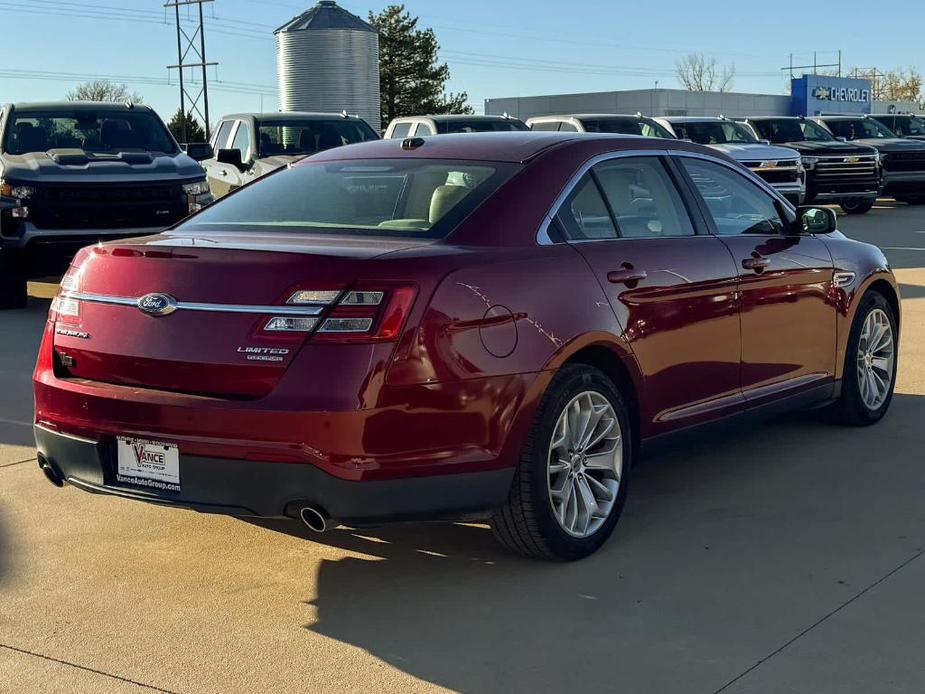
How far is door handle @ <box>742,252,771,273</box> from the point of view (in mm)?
5892

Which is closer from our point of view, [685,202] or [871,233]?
[685,202]

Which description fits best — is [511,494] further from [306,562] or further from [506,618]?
[306,562]

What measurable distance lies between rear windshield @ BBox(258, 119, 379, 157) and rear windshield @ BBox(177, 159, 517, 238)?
10.9 m

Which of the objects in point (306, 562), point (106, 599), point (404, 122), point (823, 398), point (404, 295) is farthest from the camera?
point (404, 122)

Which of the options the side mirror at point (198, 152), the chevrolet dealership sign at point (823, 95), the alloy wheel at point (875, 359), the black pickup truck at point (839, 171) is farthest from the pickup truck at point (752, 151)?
the chevrolet dealership sign at point (823, 95)

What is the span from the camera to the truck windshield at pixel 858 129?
27688 millimetres

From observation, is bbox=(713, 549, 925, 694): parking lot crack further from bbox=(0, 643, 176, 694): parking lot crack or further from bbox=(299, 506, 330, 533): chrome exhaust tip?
bbox=(0, 643, 176, 694): parking lot crack

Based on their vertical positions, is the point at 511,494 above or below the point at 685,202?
below

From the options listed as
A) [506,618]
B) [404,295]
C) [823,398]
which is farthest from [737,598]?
[823,398]

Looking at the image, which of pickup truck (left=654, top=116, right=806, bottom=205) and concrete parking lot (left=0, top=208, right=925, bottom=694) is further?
pickup truck (left=654, top=116, right=806, bottom=205)

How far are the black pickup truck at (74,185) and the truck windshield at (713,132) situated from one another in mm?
11944

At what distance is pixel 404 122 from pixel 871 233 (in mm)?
7675

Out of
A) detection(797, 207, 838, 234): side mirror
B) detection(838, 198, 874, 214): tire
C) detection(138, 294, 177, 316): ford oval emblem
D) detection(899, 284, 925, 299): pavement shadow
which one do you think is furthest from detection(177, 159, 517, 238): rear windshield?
detection(838, 198, 874, 214): tire

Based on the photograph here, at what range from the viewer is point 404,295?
4.21m
